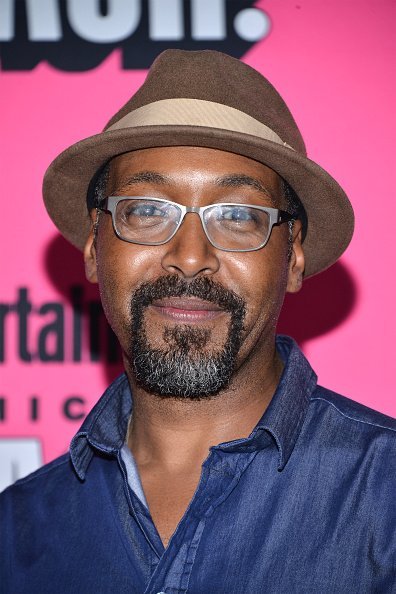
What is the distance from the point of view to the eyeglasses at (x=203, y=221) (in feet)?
5.42

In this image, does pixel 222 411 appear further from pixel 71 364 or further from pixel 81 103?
pixel 81 103

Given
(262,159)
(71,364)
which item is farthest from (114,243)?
(71,364)

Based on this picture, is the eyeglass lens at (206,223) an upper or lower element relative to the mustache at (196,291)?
upper

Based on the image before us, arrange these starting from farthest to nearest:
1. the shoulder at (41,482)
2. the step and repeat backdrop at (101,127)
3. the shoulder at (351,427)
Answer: the step and repeat backdrop at (101,127) < the shoulder at (41,482) < the shoulder at (351,427)

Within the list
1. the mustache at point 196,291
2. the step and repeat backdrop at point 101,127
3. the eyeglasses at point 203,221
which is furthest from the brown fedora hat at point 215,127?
the step and repeat backdrop at point 101,127

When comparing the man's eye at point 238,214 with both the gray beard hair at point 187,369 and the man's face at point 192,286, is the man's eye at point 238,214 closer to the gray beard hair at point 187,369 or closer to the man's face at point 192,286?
the man's face at point 192,286

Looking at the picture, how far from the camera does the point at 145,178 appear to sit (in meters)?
1.71

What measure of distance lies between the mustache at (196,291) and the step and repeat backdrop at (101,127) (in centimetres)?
85

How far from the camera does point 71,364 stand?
8.29 feet

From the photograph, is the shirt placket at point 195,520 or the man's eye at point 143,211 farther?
the man's eye at point 143,211

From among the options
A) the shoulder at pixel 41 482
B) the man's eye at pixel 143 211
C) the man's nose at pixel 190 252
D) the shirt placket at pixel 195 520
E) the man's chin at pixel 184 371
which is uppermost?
the man's eye at pixel 143 211

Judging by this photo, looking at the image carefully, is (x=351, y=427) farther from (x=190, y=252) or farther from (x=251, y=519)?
(x=190, y=252)

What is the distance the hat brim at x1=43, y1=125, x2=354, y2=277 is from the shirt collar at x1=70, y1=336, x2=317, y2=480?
0.93ft

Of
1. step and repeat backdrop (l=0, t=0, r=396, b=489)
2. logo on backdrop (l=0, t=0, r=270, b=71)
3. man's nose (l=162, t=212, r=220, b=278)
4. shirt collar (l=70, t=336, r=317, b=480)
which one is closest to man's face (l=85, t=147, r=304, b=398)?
man's nose (l=162, t=212, r=220, b=278)
